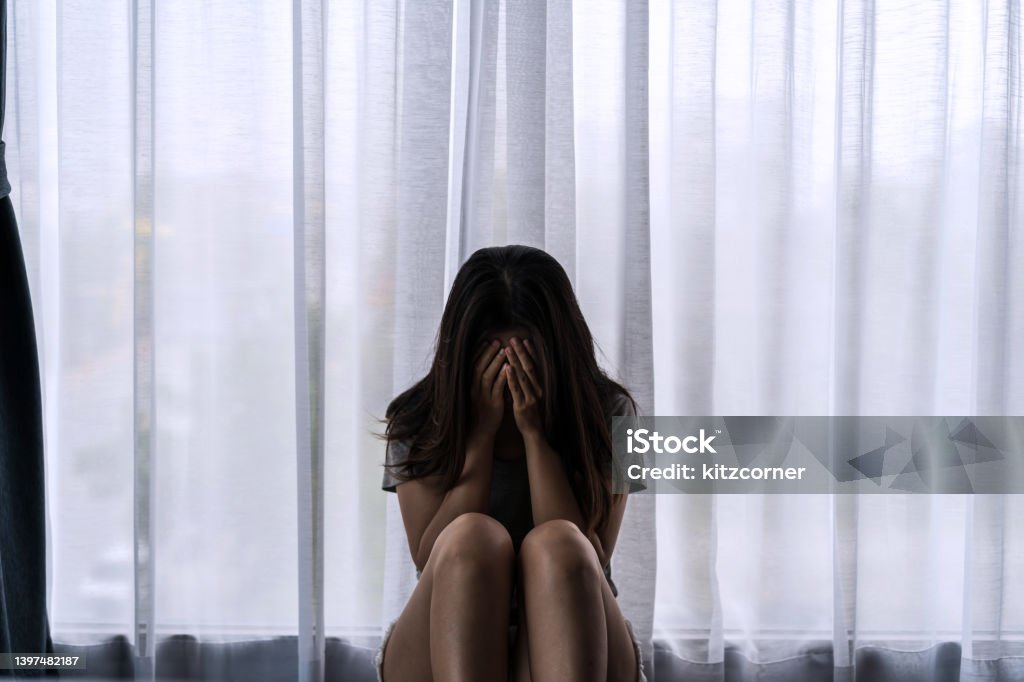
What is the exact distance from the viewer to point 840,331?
1.54 metres

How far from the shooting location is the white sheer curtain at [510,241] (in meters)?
1.54

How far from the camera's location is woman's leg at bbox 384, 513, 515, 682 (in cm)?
96

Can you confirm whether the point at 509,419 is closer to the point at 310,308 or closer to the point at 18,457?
the point at 310,308

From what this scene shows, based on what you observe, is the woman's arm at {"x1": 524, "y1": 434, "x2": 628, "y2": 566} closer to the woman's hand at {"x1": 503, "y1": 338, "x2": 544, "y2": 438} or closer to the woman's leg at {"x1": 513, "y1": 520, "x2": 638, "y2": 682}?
the woman's hand at {"x1": 503, "y1": 338, "x2": 544, "y2": 438}

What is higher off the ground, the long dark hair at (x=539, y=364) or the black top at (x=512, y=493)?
the long dark hair at (x=539, y=364)

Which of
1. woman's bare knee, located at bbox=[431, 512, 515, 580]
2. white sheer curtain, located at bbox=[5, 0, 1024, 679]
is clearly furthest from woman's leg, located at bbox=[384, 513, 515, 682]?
white sheer curtain, located at bbox=[5, 0, 1024, 679]

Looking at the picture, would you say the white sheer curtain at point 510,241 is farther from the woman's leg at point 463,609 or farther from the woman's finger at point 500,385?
the woman's leg at point 463,609

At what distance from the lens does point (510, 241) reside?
1562mm

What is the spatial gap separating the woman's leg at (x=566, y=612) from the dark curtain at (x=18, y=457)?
0.99 m

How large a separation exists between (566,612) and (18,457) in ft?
3.63

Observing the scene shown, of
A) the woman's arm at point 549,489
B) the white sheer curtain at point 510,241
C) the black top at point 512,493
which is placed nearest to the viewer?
the woman's arm at point 549,489

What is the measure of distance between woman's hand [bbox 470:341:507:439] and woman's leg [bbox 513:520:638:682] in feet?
0.90

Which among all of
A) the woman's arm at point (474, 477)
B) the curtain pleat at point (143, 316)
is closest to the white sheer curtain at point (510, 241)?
the curtain pleat at point (143, 316)

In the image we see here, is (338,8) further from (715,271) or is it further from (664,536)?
(664,536)
